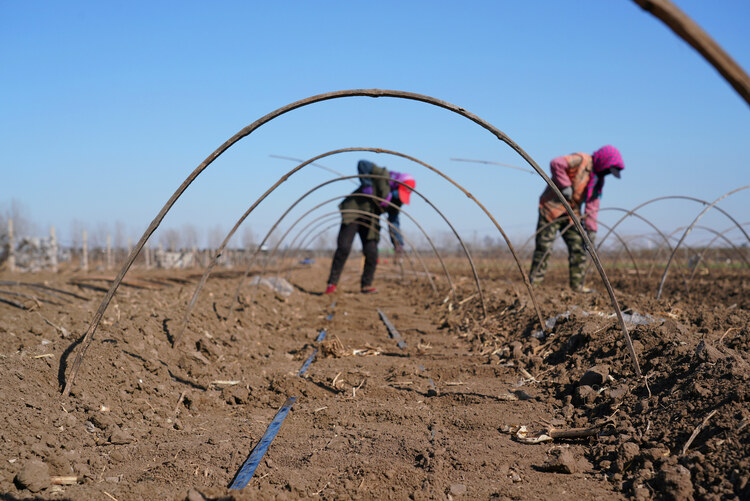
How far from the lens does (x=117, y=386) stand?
10.8 feet

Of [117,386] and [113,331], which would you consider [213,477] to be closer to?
[117,386]

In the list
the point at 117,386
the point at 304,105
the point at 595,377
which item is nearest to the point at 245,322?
the point at 117,386

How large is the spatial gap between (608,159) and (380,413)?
5953mm

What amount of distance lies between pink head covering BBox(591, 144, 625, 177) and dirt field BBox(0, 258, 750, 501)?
115 inches

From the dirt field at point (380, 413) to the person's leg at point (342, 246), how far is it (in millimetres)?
4285

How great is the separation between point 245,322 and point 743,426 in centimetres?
521

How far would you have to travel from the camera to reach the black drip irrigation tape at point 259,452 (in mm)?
2258

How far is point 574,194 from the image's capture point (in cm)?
780

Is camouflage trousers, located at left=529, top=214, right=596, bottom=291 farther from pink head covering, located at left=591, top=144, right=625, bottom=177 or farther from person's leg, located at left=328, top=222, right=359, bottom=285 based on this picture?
person's leg, located at left=328, top=222, right=359, bottom=285

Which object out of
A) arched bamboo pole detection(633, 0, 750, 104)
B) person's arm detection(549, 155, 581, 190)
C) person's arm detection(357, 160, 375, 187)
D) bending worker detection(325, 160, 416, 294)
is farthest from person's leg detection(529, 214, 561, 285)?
arched bamboo pole detection(633, 0, 750, 104)

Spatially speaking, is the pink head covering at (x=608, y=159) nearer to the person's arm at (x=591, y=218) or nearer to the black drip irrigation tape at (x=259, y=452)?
the person's arm at (x=591, y=218)

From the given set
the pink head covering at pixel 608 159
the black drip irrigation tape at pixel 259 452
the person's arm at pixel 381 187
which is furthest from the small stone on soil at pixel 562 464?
the person's arm at pixel 381 187

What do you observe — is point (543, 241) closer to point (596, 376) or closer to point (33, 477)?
point (596, 376)

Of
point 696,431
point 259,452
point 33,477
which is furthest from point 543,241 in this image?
point 33,477
